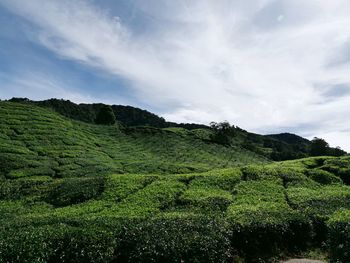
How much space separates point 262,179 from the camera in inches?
1395

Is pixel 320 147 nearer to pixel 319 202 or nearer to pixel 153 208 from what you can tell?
pixel 319 202

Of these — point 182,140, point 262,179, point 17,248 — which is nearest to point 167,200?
point 262,179

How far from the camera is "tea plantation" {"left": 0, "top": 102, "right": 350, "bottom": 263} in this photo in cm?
1667

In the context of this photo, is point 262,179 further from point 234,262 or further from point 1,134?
point 1,134

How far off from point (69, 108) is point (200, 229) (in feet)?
482

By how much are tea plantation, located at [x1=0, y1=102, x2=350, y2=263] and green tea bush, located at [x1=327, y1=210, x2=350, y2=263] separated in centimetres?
5

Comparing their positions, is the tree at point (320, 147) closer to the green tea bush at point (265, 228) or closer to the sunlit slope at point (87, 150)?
the sunlit slope at point (87, 150)

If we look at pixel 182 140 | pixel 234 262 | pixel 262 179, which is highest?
pixel 182 140

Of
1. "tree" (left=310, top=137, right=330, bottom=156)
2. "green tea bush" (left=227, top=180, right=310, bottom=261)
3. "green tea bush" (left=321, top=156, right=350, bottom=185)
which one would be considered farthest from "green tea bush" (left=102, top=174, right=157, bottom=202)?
"tree" (left=310, top=137, right=330, bottom=156)

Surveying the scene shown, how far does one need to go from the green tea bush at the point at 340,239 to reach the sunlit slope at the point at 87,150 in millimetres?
32793

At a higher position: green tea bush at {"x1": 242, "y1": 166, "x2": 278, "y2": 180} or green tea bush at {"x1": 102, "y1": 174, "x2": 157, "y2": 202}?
green tea bush at {"x1": 242, "y1": 166, "x2": 278, "y2": 180}

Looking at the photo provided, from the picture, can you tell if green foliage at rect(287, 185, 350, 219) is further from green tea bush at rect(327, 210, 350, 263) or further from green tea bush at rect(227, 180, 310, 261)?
green tea bush at rect(327, 210, 350, 263)

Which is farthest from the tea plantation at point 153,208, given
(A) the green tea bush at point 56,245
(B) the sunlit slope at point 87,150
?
(B) the sunlit slope at point 87,150

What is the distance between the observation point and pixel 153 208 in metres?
26.4
